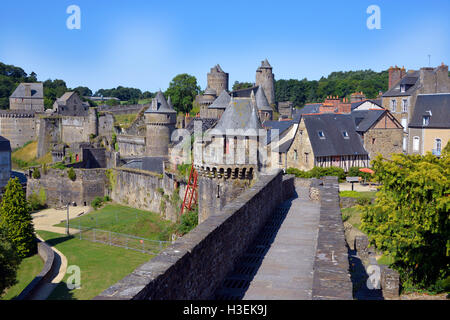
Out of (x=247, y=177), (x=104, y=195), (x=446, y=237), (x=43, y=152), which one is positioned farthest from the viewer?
(x=43, y=152)

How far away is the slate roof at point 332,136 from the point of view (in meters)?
32.3

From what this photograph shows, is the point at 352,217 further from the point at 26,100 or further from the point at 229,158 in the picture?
the point at 26,100

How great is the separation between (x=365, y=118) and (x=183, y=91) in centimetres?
4440

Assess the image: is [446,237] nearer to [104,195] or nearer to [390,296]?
[390,296]

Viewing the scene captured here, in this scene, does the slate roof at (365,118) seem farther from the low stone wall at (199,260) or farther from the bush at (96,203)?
the low stone wall at (199,260)

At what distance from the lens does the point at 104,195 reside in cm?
4147

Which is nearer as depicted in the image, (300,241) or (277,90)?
(300,241)

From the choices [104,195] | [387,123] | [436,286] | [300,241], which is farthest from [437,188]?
[104,195]

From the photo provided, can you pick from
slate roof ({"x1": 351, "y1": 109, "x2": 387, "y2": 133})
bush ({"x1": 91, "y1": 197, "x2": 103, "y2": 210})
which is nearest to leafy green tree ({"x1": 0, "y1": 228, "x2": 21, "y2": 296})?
bush ({"x1": 91, "y1": 197, "x2": 103, "y2": 210})

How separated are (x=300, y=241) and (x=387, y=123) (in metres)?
26.0

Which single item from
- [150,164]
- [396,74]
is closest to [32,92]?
[150,164]

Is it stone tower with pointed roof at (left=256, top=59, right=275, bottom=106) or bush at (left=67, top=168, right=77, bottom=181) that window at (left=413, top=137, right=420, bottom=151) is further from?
stone tower with pointed roof at (left=256, top=59, right=275, bottom=106)

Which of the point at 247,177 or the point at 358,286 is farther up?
the point at 247,177

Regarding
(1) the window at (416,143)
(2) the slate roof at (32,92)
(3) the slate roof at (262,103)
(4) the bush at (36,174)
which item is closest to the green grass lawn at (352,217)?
(1) the window at (416,143)
